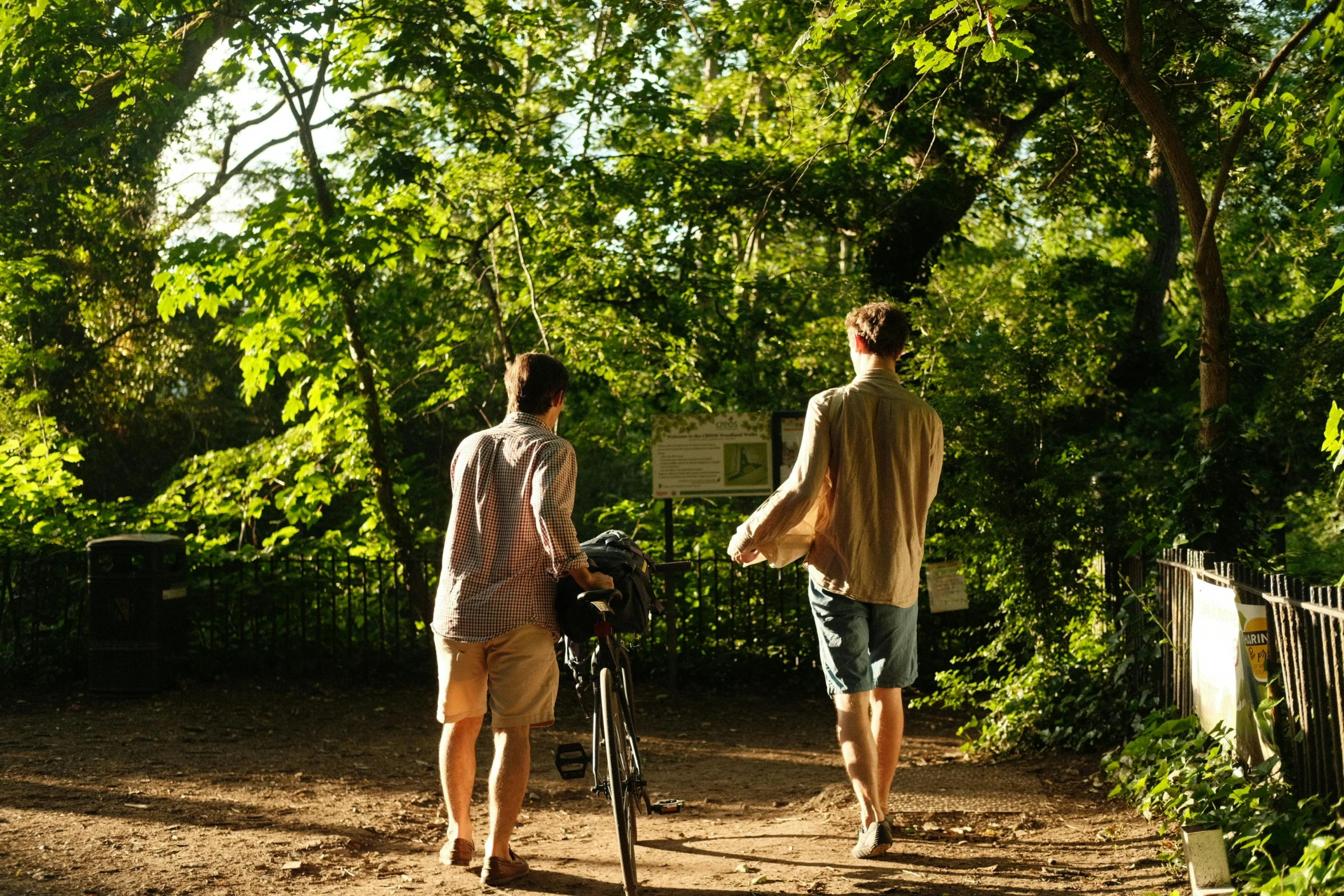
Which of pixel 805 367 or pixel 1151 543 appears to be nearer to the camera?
pixel 1151 543

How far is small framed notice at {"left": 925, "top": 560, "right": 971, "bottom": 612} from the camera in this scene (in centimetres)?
717

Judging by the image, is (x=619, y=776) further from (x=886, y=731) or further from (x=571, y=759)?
(x=886, y=731)

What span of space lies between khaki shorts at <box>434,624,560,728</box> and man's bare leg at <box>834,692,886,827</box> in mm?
1088

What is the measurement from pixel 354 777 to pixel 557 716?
234cm

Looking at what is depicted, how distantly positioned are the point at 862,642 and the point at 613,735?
1.01 meters

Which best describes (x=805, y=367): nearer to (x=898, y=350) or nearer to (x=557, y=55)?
(x=557, y=55)

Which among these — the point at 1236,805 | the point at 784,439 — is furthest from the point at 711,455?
the point at 1236,805

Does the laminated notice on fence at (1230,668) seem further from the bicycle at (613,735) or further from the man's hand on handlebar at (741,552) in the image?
the bicycle at (613,735)

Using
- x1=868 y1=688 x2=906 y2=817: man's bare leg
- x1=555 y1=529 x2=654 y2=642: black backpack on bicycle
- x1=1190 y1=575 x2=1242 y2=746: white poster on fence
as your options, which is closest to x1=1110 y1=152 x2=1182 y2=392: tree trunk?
Answer: x1=1190 y1=575 x2=1242 y2=746: white poster on fence

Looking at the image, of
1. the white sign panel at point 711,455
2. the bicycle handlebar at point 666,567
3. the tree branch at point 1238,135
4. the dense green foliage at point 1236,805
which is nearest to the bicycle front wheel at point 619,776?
the bicycle handlebar at point 666,567

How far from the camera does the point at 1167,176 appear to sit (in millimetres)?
14758

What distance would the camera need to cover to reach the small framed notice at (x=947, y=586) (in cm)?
717

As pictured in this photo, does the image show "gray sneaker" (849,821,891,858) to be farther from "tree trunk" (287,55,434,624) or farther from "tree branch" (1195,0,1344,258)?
"tree trunk" (287,55,434,624)

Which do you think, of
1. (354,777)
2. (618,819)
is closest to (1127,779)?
(618,819)
